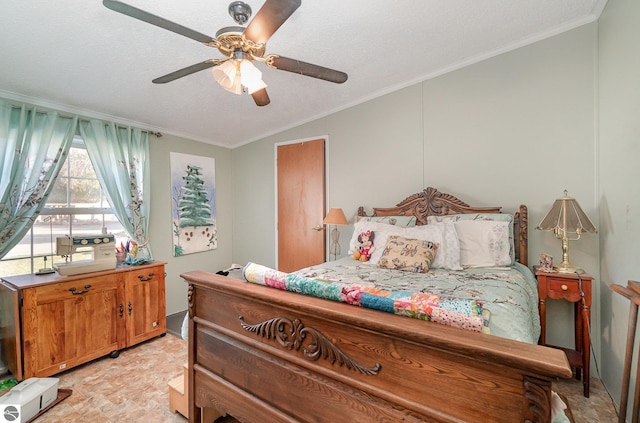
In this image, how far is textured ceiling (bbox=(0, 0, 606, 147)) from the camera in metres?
1.84

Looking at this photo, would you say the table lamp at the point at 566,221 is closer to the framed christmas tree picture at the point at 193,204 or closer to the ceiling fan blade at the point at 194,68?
the ceiling fan blade at the point at 194,68

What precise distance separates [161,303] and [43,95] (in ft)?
7.18

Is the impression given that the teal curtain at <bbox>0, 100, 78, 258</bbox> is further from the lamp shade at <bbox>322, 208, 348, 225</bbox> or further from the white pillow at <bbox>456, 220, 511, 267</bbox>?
the white pillow at <bbox>456, 220, 511, 267</bbox>

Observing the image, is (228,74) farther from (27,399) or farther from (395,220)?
(27,399)

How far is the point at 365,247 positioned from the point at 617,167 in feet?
6.29

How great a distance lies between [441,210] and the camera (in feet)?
9.48

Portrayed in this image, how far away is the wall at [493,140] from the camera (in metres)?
2.42

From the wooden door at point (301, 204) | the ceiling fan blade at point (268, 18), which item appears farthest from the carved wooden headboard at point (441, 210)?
the ceiling fan blade at point (268, 18)

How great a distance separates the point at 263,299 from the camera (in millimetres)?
1317

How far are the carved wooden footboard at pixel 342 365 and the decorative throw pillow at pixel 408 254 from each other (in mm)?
1344

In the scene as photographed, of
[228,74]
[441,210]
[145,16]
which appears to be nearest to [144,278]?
[228,74]

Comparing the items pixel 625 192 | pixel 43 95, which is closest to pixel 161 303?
pixel 43 95

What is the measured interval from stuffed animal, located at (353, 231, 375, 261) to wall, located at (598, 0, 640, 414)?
175 cm

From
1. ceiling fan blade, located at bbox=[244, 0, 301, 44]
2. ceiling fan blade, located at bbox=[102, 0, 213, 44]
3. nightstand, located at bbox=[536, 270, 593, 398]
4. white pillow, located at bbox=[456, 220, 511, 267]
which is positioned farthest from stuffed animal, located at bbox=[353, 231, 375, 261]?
ceiling fan blade, located at bbox=[102, 0, 213, 44]
